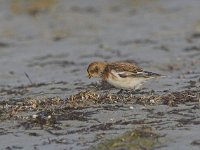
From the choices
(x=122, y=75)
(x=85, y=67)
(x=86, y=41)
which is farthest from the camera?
(x=86, y=41)

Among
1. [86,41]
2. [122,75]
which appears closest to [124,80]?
[122,75]

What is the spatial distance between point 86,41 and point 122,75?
939cm

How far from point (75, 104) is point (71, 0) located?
15.7 meters

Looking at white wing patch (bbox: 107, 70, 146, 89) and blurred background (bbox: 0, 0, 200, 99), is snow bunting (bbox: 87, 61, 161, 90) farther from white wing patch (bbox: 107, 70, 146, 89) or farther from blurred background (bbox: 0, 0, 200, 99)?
blurred background (bbox: 0, 0, 200, 99)

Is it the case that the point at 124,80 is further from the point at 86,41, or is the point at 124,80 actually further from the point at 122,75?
the point at 86,41

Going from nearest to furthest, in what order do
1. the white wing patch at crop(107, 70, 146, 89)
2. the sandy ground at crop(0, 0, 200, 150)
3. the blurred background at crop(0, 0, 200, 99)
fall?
the sandy ground at crop(0, 0, 200, 150) < the white wing patch at crop(107, 70, 146, 89) < the blurred background at crop(0, 0, 200, 99)

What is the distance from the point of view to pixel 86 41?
2067 centimetres

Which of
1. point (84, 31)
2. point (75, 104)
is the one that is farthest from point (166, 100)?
point (84, 31)

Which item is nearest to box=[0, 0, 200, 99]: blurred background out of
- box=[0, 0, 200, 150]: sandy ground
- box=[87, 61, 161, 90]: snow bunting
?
box=[0, 0, 200, 150]: sandy ground

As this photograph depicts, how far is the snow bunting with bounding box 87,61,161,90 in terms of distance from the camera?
11.4m

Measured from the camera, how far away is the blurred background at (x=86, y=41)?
47.8ft

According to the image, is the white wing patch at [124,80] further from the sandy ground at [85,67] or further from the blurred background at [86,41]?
the blurred background at [86,41]

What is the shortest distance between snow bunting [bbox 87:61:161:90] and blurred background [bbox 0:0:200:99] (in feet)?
2.96

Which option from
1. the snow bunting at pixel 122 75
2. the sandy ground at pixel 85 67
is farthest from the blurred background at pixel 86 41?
the snow bunting at pixel 122 75
